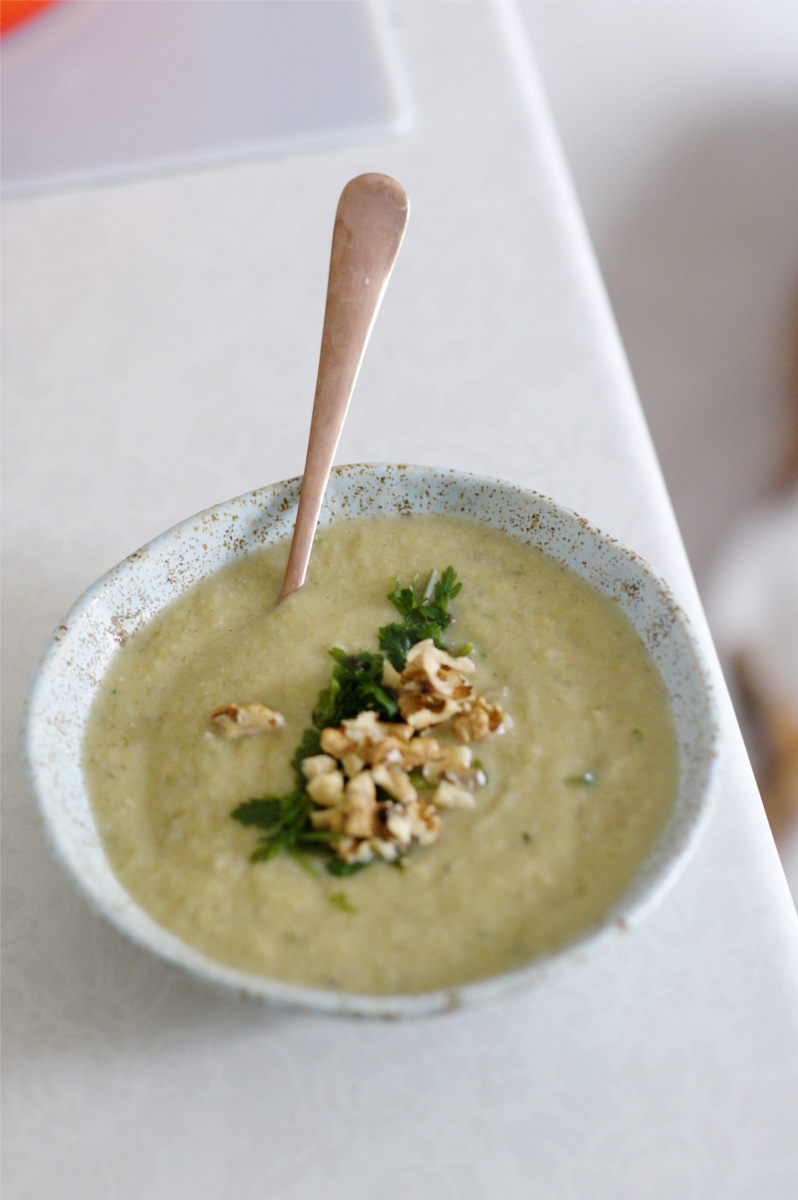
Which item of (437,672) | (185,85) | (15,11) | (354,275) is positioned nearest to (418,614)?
(437,672)

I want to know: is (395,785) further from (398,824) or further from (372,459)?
(372,459)


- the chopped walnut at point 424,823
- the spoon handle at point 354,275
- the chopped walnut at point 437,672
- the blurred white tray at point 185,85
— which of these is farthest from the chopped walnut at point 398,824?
the blurred white tray at point 185,85

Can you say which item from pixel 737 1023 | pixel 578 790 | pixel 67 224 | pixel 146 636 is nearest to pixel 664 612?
pixel 578 790

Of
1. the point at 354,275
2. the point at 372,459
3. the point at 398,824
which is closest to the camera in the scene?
the point at 398,824

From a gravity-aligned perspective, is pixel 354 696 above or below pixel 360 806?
above

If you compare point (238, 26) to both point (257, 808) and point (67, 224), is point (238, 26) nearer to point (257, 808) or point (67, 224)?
point (67, 224)

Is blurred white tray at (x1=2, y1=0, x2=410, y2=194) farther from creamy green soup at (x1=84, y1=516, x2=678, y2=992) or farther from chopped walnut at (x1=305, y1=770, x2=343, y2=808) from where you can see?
chopped walnut at (x1=305, y1=770, x2=343, y2=808)

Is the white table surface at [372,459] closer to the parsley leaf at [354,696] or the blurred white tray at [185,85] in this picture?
the blurred white tray at [185,85]
